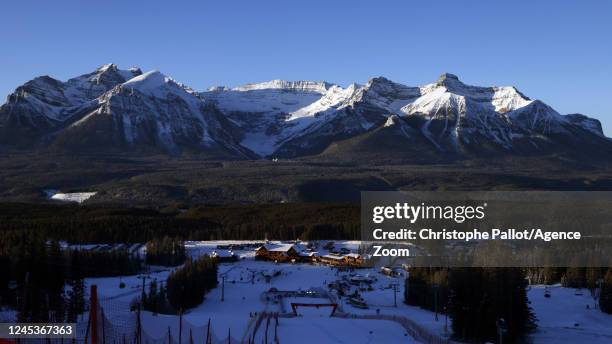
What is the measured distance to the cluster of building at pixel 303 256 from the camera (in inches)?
2562

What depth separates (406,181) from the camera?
535ft

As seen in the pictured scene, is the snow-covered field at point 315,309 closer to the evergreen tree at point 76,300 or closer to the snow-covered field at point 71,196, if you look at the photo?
the evergreen tree at point 76,300

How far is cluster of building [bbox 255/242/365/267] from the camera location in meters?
65.1

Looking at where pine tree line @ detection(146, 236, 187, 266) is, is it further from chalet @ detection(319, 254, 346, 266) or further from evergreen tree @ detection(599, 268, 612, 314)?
evergreen tree @ detection(599, 268, 612, 314)

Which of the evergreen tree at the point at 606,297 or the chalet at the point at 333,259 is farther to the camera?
the chalet at the point at 333,259

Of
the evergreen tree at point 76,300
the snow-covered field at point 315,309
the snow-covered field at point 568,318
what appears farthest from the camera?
the snow-covered field at point 568,318

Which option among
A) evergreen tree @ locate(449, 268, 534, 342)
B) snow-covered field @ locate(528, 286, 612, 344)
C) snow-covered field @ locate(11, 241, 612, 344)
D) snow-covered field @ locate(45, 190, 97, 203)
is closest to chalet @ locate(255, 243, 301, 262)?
snow-covered field @ locate(11, 241, 612, 344)

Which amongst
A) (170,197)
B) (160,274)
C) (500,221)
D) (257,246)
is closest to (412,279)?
(160,274)

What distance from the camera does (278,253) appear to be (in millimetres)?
67875

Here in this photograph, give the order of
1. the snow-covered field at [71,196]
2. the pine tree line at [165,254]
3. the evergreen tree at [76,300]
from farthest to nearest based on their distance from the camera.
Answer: the snow-covered field at [71,196]
the pine tree line at [165,254]
the evergreen tree at [76,300]

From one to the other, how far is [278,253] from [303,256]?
1.97m

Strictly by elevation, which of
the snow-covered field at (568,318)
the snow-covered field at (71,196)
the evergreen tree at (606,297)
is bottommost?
the snow-covered field at (568,318)

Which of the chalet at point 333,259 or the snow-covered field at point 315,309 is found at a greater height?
the chalet at point 333,259

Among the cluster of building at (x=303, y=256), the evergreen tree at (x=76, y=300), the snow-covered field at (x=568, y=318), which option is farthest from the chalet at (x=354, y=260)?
the evergreen tree at (x=76, y=300)
